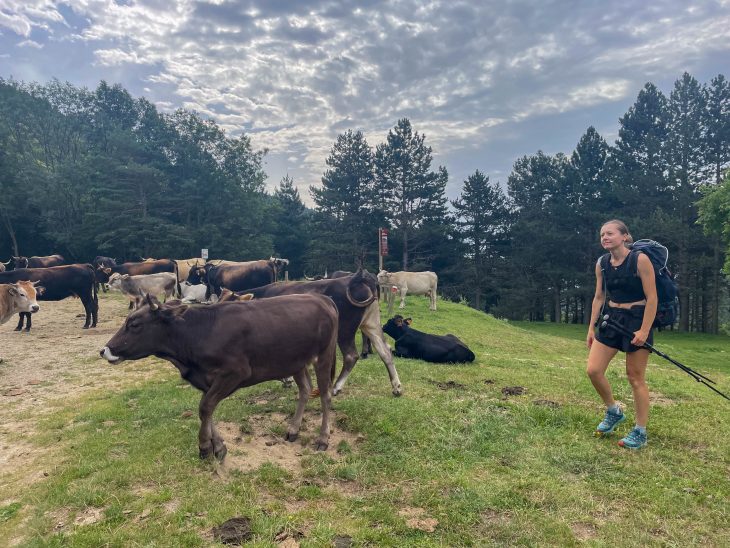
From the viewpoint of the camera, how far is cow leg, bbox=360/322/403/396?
696 cm

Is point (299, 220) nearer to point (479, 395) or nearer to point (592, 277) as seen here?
point (592, 277)

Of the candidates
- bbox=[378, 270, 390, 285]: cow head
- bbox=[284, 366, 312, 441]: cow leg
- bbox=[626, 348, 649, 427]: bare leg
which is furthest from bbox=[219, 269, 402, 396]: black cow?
bbox=[378, 270, 390, 285]: cow head

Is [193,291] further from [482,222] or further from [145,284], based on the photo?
[482,222]

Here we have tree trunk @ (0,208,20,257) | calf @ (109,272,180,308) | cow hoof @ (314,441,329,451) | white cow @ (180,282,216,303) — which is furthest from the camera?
tree trunk @ (0,208,20,257)

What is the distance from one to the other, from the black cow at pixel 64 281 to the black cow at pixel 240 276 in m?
3.93

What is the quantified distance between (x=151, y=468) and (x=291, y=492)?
63.8 inches

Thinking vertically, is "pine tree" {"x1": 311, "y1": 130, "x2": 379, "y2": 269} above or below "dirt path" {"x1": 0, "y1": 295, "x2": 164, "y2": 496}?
above

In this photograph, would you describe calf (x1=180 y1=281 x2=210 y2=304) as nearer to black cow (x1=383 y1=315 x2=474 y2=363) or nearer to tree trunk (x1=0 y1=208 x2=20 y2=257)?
black cow (x1=383 y1=315 x2=474 y2=363)

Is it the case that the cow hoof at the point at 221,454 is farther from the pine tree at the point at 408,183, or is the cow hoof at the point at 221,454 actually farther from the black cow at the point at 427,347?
the pine tree at the point at 408,183

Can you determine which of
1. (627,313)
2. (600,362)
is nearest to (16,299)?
(600,362)

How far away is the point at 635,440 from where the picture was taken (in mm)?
4742

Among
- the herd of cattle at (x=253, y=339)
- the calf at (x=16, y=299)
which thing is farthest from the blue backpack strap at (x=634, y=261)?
the calf at (x=16, y=299)

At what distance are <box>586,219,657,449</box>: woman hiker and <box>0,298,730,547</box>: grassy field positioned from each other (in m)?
0.66

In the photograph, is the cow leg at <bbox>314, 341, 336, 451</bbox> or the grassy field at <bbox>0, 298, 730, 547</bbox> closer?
the grassy field at <bbox>0, 298, 730, 547</bbox>
